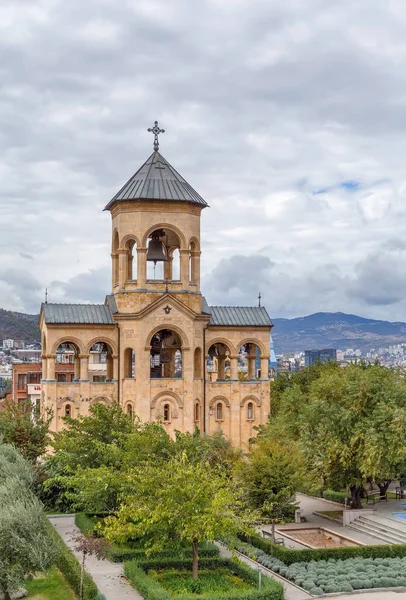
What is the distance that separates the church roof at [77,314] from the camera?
56375mm

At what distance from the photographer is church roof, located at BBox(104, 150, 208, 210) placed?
56969 millimetres

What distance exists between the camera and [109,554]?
3819 cm

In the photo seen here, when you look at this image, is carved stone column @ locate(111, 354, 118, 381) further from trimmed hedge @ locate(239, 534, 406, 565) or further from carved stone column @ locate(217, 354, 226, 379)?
trimmed hedge @ locate(239, 534, 406, 565)

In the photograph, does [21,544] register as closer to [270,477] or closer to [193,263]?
[270,477]

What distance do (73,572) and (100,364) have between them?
67631 millimetres

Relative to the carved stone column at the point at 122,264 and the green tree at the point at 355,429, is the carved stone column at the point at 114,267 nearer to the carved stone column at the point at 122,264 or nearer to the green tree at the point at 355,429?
the carved stone column at the point at 122,264

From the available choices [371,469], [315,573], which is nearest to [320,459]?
[371,469]

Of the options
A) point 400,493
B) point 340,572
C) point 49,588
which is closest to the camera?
point 49,588

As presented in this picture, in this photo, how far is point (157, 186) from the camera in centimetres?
5759

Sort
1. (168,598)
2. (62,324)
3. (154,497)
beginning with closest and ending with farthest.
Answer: (168,598) → (154,497) → (62,324)

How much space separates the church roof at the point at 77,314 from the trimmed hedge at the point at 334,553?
22.1 meters

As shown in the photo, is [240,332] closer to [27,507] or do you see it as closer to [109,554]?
[109,554]

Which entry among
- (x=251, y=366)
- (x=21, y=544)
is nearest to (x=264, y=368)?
(x=251, y=366)

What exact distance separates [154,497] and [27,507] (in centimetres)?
503
